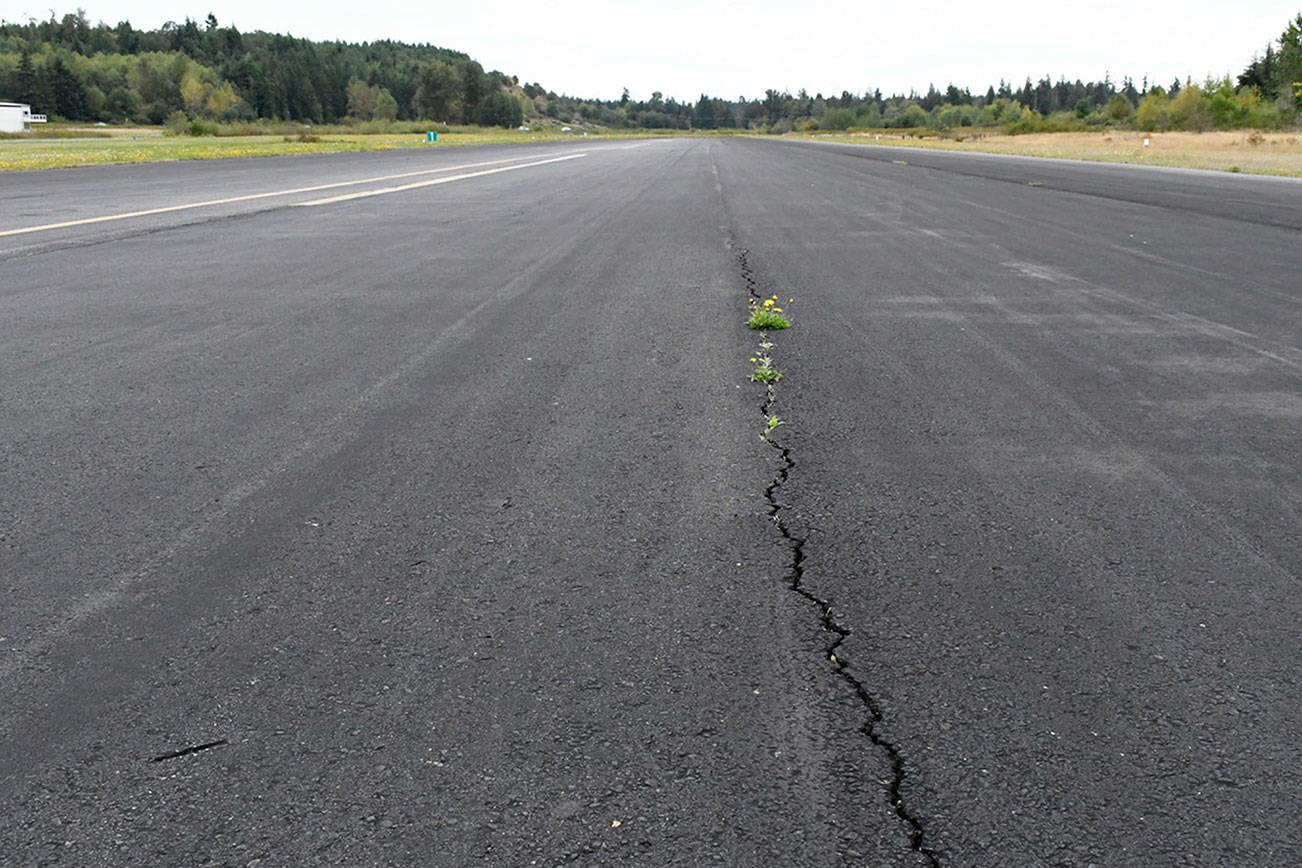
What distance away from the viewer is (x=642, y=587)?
122 inches

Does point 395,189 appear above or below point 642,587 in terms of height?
above

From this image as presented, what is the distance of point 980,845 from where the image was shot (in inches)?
78.8

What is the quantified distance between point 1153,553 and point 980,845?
1811 mm

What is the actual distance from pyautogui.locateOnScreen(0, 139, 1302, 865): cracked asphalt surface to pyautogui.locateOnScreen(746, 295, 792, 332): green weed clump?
0.19 meters

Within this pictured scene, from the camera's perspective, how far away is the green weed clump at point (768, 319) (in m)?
7.15

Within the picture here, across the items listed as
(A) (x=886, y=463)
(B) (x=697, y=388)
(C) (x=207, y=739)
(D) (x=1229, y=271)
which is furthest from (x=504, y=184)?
(C) (x=207, y=739)

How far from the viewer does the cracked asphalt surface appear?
6.90ft

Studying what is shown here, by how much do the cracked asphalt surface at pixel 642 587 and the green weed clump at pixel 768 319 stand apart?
0.61 ft

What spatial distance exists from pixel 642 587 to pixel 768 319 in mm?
4387

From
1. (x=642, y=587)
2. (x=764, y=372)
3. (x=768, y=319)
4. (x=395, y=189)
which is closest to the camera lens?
(x=642, y=587)

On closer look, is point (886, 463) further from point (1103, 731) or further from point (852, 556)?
point (1103, 731)

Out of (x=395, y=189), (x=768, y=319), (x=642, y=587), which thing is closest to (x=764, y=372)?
(x=768, y=319)

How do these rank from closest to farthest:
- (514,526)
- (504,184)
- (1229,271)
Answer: (514,526), (1229,271), (504,184)

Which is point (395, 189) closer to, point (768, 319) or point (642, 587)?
point (768, 319)
